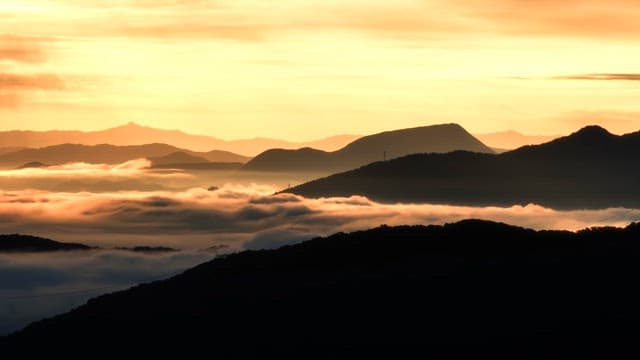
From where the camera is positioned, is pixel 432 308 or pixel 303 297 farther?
pixel 303 297

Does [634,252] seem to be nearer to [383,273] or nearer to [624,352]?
[383,273]

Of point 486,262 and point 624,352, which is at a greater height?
point 486,262

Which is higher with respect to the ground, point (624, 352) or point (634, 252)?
point (634, 252)

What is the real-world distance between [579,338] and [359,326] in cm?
2883

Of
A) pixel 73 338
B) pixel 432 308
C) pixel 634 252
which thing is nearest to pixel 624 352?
pixel 432 308

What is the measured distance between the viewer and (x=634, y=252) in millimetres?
193500

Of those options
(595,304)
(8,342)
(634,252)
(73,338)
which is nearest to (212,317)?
(73,338)

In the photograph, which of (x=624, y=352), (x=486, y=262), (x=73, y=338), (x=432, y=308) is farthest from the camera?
(x=486, y=262)

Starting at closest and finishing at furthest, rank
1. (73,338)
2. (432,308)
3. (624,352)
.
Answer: (624,352) < (432,308) < (73,338)

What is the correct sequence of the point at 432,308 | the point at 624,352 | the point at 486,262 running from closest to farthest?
1. the point at 624,352
2. the point at 432,308
3. the point at 486,262

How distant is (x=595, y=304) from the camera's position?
164250 millimetres

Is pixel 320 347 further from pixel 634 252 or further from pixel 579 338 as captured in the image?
pixel 634 252

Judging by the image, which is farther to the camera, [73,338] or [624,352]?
[73,338]

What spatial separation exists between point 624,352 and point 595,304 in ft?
77.5
